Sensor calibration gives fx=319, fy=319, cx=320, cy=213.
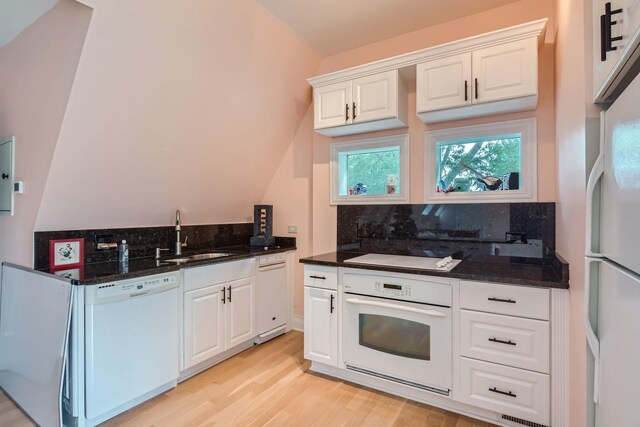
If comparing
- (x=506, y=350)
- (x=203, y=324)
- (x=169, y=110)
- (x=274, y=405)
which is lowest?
(x=274, y=405)

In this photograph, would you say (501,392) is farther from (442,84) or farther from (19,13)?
(19,13)

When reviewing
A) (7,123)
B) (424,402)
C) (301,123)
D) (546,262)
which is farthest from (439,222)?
(7,123)

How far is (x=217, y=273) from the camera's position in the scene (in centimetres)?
280

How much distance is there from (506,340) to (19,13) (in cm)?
372

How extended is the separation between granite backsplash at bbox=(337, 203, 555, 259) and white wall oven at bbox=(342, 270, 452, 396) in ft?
2.12

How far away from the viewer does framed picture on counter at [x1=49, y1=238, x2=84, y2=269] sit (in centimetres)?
230

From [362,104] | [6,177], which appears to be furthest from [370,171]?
[6,177]

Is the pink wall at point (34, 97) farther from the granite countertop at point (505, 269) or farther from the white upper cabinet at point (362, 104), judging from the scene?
the granite countertop at point (505, 269)

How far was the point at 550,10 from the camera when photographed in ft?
7.69

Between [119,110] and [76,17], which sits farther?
[119,110]

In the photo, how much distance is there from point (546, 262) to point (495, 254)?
1.08 feet

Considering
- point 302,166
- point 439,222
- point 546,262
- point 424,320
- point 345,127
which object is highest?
point 345,127

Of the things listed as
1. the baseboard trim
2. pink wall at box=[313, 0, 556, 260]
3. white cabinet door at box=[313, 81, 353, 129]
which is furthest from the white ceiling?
the baseboard trim

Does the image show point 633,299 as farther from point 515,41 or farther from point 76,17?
point 76,17
